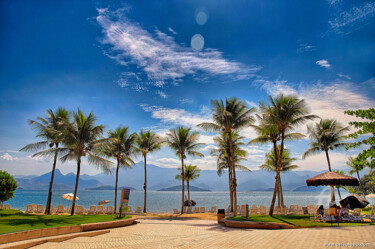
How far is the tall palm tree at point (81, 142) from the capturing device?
66.4ft

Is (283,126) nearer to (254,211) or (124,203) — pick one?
(254,211)

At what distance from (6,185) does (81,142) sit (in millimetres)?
7426

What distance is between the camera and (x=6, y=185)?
67.3 ft

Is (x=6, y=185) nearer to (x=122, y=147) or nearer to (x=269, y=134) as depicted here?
(x=122, y=147)

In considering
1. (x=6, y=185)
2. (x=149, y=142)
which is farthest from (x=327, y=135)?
(x=6, y=185)

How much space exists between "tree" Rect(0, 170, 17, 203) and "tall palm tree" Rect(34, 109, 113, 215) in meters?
3.65

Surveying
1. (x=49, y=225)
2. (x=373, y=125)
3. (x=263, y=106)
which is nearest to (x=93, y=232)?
(x=49, y=225)

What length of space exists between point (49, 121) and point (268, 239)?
71.6 ft

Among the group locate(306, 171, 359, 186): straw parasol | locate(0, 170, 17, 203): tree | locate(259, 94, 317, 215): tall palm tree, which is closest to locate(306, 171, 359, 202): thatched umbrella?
locate(306, 171, 359, 186): straw parasol

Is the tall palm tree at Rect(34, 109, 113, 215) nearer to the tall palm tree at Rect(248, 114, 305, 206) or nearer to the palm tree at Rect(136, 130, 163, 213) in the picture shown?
the palm tree at Rect(136, 130, 163, 213)

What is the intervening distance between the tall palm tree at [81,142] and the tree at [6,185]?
3.65 meters

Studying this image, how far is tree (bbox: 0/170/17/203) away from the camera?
20188mm

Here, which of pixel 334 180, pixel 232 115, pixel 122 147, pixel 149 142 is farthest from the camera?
pixel 149 142

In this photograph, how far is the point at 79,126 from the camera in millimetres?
20703
